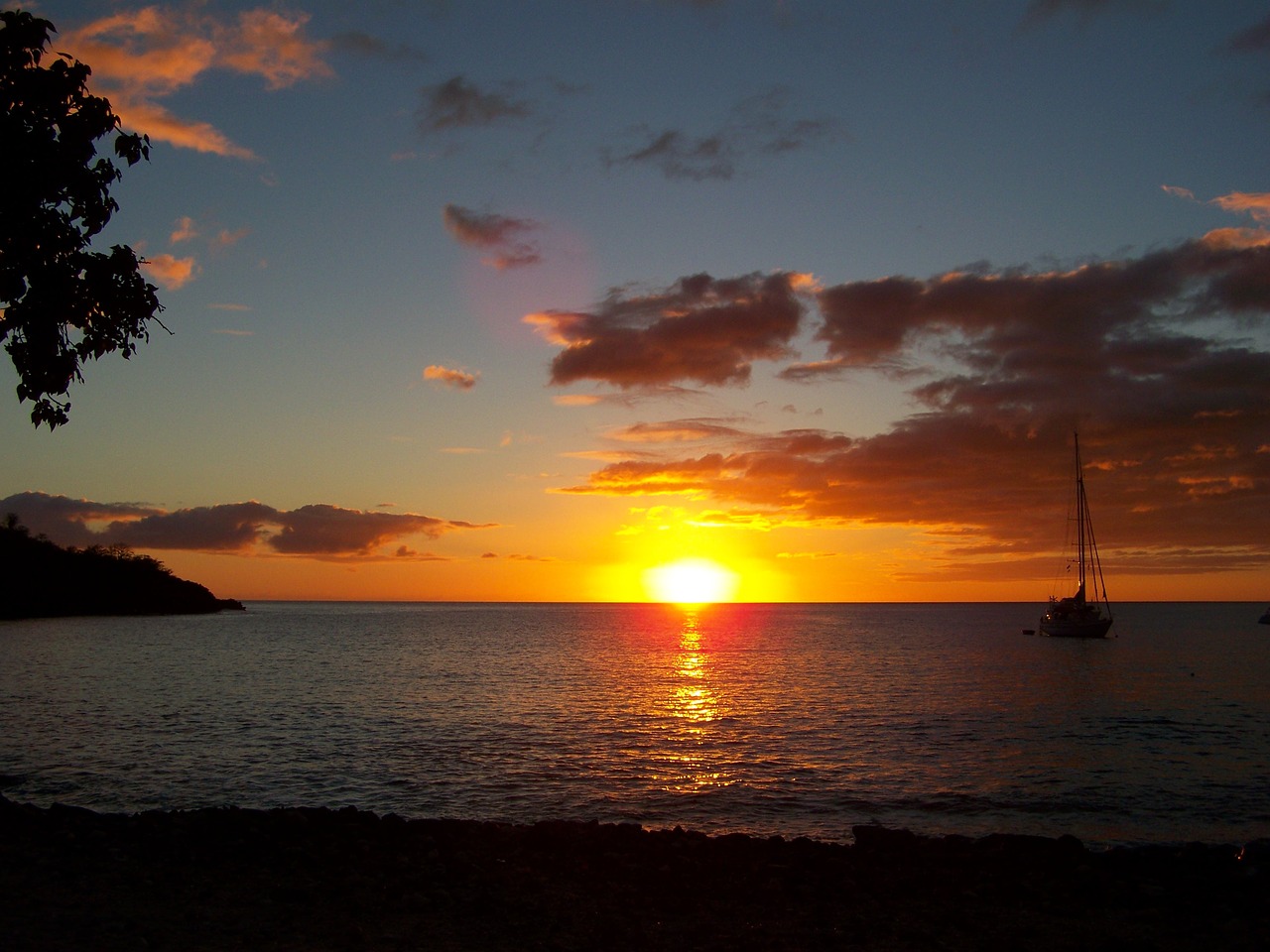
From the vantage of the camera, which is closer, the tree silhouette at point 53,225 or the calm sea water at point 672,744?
the tree silhouette at point 53,225

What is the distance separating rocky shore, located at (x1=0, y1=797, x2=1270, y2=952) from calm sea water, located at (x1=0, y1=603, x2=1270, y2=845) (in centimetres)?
636

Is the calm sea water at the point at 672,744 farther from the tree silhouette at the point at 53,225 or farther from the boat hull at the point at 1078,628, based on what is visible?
the boat hull at the point at 1078,628

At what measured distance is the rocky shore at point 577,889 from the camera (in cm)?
1446

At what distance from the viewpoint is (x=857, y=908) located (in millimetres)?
16344

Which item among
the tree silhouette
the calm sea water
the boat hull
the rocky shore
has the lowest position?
the boat hull

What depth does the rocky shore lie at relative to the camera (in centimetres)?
1446

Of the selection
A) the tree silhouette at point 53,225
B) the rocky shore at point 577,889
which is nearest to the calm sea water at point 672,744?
the rocky shore at point 577,889

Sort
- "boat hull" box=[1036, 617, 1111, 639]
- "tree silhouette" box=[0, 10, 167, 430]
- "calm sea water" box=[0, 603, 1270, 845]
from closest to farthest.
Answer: "tree silhouette" box=[0, 10, 167, 430] < "calm sea water" box=[0, 603, 1270, 845] < "boat hull" box=[1036, 617, 1111, 639]

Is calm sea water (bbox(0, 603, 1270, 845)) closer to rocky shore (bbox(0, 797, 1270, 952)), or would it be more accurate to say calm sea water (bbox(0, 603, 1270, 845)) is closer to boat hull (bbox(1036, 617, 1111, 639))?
rocky shore (bbox(0, 797, 1270, 952))

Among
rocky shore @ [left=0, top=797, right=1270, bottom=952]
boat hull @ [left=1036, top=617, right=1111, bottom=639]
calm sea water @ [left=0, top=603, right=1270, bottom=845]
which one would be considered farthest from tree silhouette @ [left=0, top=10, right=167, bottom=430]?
boat hull @ [left=1036, top=617, right=1111, bottom=639]

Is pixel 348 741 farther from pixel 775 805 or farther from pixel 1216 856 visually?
pixel 1216 856

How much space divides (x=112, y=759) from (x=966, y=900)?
114 ft

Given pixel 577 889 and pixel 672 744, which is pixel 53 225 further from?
pixel 672 744

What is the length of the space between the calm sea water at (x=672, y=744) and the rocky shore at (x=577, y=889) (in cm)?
636
